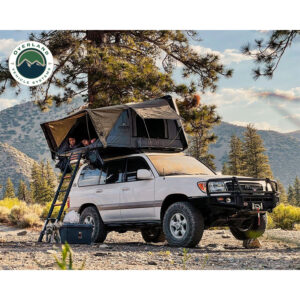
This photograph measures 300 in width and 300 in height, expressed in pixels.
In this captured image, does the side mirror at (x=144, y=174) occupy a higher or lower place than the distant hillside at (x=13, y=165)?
lower

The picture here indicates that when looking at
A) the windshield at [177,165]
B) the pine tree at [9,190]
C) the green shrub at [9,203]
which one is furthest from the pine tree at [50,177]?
the windshield at [177,165]

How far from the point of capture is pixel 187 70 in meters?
14.5

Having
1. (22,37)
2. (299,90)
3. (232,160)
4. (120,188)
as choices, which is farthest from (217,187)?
(232,160)

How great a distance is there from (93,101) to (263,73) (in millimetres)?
4927

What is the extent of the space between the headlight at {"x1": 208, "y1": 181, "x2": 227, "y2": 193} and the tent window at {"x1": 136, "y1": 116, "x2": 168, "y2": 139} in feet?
7.54

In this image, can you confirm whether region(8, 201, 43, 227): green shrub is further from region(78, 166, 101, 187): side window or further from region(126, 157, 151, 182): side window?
region(126, 157, 151, 182): side window

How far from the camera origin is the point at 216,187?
866 cm

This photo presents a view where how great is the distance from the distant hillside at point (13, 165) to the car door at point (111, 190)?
13729 millimetres

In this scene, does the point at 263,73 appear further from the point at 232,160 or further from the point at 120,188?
the point at 232,160

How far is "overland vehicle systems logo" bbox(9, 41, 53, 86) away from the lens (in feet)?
27.8

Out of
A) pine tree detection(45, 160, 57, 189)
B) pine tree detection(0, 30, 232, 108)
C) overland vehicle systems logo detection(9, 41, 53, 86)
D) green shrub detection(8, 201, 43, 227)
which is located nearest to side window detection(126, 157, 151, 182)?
overland vehicle systems logo detection(9, 41, 53, 86)

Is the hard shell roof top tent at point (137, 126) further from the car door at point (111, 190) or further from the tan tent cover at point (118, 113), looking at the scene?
the car door at point (111, 190)

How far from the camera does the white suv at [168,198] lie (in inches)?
341

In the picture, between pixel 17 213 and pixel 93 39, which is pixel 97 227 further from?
pixel 17 213
